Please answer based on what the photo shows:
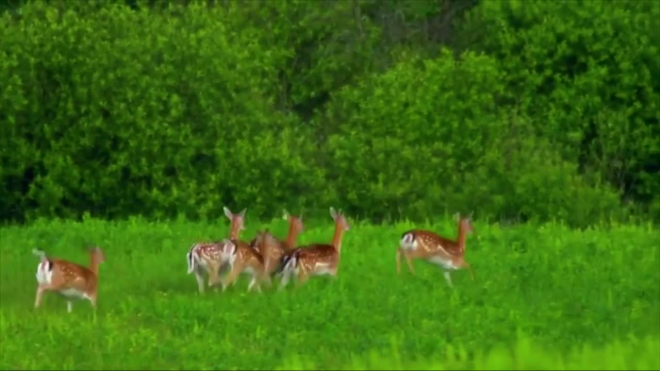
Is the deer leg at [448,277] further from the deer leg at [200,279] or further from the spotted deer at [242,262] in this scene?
the deer leg at [200,279]

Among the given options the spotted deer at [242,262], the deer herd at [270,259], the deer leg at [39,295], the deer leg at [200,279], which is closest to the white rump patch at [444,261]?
the deer herd at [270,259]

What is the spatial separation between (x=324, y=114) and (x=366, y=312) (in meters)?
33.3

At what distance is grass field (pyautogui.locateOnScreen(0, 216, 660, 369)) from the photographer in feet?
46.3

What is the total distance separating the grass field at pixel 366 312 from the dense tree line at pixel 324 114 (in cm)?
997

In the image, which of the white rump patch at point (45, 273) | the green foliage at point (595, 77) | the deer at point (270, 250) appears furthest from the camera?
the green foliage at point (595, 77)

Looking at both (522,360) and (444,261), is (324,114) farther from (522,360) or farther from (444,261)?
(522,360)

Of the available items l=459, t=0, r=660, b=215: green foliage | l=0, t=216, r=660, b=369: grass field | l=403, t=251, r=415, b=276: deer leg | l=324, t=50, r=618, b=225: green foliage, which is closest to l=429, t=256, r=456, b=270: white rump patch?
l=0, t=216, r=660, b=369: grass field

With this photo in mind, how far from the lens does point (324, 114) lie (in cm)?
5000

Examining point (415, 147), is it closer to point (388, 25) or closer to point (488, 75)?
point (488, 75)

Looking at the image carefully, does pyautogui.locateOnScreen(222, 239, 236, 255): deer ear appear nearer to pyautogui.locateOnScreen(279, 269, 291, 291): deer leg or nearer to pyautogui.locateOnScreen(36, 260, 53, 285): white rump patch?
pyautogui.locateOnScreen(279, 269, 291, 291): deer leg

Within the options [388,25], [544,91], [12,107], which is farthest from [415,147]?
[388,25]

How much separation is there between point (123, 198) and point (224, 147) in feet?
8.59

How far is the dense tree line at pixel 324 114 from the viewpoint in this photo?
35031 mm

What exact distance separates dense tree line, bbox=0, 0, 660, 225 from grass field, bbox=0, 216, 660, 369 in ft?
32.7
